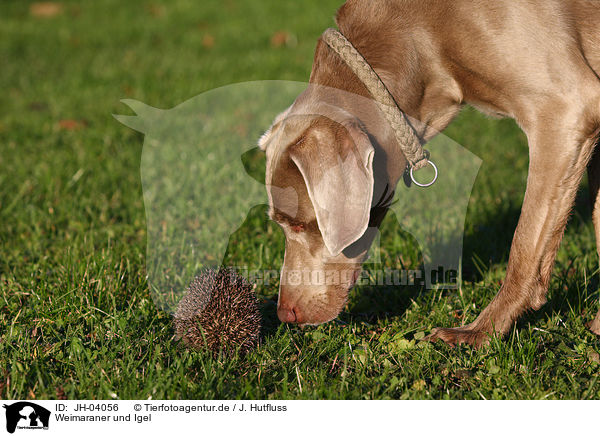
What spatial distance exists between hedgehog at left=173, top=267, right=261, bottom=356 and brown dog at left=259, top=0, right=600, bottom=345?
0.26 meters

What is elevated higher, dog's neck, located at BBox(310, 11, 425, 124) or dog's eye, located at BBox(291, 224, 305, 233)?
dog's neck, located at BBox(310, 11, 425, 124)

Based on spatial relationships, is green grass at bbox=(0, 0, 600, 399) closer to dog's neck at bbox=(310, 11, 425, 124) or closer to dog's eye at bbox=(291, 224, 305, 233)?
dog's eye at bbox=(291, 224, 305, 233)

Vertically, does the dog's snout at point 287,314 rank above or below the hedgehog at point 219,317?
below

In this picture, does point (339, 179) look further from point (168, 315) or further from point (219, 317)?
point (168, 315)

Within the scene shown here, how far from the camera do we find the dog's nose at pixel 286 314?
2.99 metres

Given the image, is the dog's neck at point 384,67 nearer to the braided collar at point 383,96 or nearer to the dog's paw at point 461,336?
the braided collar at point 383,96

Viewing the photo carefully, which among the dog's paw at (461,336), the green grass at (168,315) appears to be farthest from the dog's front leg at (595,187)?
the dog's paw at (461,336)
